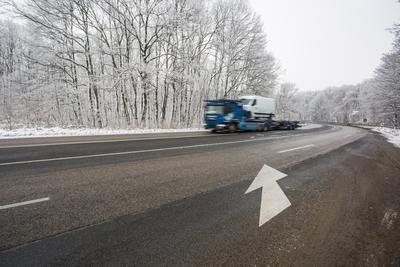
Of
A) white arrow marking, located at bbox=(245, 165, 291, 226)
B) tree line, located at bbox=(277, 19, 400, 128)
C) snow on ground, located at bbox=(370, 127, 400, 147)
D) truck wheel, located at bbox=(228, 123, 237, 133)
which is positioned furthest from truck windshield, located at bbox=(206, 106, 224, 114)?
tree line, located at bbox=(277, 19, 400, 128)

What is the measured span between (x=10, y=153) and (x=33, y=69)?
1325cm

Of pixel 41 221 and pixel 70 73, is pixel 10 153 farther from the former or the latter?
pixel 70 73

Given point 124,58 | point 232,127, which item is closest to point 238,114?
point 232,127

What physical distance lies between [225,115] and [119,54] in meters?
10.8

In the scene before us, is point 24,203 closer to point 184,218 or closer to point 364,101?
point 184,218

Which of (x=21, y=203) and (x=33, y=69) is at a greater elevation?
(x=33, y=69)

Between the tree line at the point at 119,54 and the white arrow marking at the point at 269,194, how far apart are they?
46.0 ft

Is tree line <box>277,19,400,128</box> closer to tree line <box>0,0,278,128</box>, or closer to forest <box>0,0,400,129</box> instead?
forest <box>0,0,400,129</box>

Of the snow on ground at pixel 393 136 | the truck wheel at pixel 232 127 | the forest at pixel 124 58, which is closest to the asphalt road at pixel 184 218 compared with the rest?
the truck wheel at pixel 232 127

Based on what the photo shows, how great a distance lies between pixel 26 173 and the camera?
3.64m

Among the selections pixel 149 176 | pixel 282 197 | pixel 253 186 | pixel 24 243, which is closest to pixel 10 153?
pixel 149 176

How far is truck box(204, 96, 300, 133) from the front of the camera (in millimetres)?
14102

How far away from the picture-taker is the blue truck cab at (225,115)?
46.2 ft

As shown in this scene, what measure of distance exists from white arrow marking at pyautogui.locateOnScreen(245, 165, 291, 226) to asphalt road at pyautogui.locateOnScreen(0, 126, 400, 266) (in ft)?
0.31
